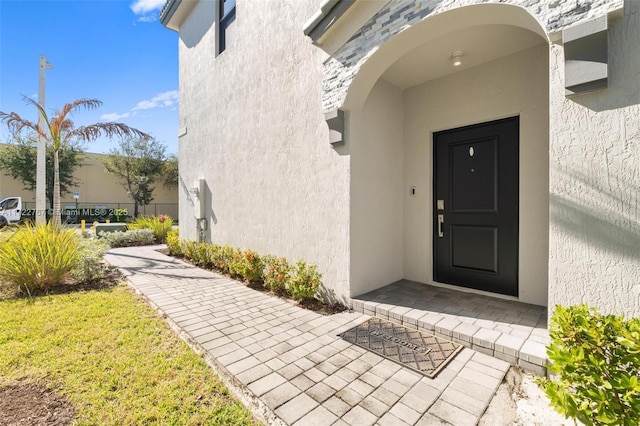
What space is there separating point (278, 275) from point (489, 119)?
397 cm

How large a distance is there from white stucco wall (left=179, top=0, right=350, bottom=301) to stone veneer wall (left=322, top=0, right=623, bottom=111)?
15.8 inches

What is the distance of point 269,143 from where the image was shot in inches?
207

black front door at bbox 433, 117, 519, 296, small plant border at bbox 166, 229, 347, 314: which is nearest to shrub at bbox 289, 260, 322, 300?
small plant border at bbox 166, 229, 347, 314

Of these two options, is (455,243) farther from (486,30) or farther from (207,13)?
(207,13)

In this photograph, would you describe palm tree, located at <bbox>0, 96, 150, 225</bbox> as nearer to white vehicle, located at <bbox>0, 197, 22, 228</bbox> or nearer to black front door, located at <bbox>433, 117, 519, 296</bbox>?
black front door, located at <bbox>433, 117, 519, 296</bbox>

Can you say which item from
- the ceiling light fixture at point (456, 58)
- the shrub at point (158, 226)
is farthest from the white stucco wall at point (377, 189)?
the shrub at point (158, 226)

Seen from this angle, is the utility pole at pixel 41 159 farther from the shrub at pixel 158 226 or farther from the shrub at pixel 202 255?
the shrub at pixel 202 255

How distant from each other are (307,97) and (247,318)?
11.3 ft

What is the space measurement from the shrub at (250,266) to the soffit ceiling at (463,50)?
12.8ft

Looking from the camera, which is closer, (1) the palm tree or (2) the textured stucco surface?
(2) the textured stucco surface

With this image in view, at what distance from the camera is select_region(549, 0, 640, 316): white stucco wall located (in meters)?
2.02

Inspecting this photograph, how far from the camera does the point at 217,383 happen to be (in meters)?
2.33

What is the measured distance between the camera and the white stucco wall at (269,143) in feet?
13.8

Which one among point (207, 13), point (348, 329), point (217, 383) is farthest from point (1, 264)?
point (207, 13)
